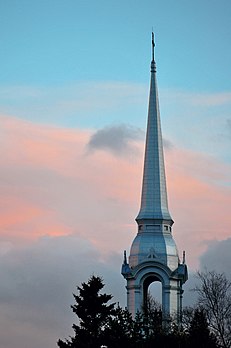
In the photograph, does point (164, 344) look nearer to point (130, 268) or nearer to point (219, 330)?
point (219, 330)

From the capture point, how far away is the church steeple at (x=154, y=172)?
118 meters

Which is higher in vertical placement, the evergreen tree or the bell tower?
the bell tower

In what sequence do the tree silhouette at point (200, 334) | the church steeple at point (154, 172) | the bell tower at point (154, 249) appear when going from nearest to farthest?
1. the tree silhouette at point (200, 334)
2. the bell tower at point (154, 249)
3. the church steeple at point (154, 172)

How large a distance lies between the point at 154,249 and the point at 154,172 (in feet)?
24.3

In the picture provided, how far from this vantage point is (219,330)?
86750mm

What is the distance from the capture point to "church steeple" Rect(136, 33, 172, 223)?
117625 mm

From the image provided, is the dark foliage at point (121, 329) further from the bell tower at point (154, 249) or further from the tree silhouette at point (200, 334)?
the bell tower at point (154, 249)

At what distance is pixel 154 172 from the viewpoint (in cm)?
11881

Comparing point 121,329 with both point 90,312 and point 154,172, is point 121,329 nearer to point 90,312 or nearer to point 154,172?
point 90,312

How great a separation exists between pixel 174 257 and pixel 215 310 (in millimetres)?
26480

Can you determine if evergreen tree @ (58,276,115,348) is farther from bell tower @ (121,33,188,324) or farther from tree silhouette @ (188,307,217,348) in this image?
bell tower @ (121,33,188,324)

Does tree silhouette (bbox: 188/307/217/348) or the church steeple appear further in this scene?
the church steeple

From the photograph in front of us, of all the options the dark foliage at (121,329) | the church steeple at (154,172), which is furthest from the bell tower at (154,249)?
the dark foliage at (121,329)

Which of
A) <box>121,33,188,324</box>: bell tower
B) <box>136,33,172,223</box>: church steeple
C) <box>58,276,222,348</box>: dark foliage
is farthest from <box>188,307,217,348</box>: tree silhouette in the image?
<box>136,33,172,223</box>: church steeple
